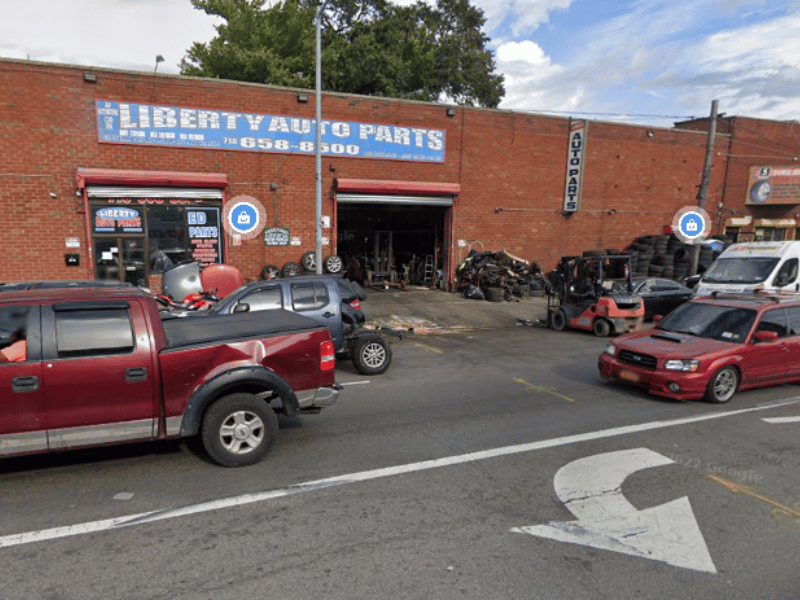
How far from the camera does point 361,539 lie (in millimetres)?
4055

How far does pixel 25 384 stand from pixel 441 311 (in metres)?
13.8

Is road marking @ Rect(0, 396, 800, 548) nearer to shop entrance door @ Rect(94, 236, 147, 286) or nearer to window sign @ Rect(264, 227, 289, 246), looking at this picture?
shop entrance door @ Rect(94, 236, 147, 286)

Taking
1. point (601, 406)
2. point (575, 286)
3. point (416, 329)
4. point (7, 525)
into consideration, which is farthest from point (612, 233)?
point (7, 525)

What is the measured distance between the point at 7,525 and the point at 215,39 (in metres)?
34.5

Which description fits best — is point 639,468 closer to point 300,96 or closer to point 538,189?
point 300,96

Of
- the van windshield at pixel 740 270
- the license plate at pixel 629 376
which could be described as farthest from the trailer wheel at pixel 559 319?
the license plate at pixel 629 376

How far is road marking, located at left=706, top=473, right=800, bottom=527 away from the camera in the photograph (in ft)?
14.5

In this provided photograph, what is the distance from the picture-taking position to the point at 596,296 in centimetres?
1444

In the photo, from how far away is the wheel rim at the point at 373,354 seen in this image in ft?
31.5

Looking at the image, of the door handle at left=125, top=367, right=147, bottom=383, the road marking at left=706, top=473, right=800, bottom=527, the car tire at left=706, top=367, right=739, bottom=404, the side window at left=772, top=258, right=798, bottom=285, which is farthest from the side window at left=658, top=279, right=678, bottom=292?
the door handle at left=125, top=367, right=147, bottom=383

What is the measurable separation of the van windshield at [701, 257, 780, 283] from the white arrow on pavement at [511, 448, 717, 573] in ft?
37.1

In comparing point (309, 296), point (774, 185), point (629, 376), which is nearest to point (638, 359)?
point (629, 376)

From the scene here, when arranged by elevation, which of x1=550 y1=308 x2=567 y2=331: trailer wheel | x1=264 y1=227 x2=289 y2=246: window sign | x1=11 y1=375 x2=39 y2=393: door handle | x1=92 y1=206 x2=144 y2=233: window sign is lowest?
x1=550 y1=308 x2=567 y2=331: trailer wheel

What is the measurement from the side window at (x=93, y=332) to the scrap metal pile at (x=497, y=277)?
15893 mm
